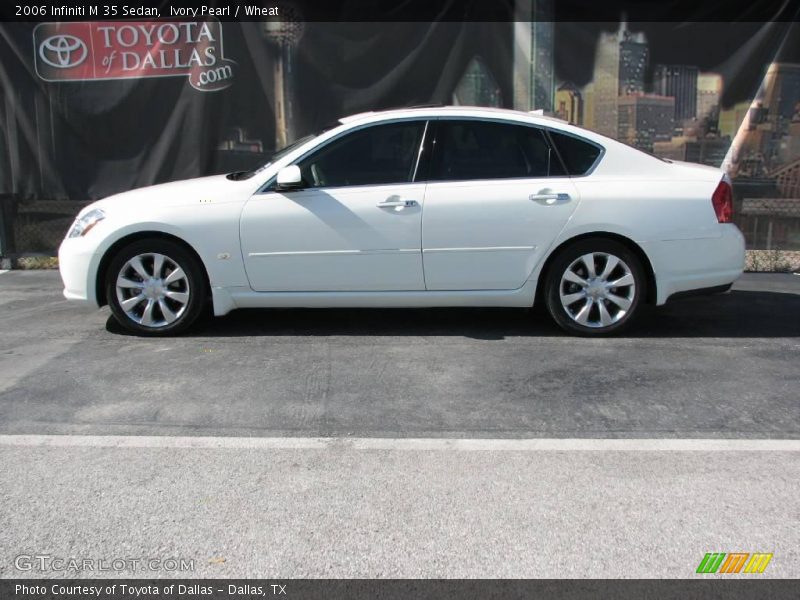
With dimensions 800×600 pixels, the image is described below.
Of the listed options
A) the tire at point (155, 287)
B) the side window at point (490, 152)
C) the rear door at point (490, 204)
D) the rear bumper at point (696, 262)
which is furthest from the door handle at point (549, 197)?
the tire at point (155, 287)

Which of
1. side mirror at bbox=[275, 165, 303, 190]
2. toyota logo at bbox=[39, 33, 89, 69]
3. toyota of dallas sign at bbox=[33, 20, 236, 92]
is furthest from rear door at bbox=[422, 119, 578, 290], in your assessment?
toyota logo at bbox=[39, 33, 89, 69]

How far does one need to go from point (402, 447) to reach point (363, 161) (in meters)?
2.53

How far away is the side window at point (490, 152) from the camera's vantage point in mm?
5758

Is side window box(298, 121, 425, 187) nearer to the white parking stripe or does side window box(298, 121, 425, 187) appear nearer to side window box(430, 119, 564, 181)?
side window box(430, 119, 564, 181)

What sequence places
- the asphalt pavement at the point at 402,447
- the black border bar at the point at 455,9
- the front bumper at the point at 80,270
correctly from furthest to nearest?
the black border bar at the point at 455,9 < the front bumper at the point at 80,270 < the asphalt pavement at the point at 402,447

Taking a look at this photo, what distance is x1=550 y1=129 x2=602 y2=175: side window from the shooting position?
5.79 metres

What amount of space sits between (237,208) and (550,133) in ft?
7.58

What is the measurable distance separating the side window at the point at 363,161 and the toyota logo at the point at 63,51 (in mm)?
4171

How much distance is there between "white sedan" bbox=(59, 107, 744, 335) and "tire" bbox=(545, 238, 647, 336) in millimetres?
10

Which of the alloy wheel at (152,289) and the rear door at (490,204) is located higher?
the rear door at (490,204)

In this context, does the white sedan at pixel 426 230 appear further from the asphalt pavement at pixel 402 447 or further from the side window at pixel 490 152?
the asphalt pavement at pixel 402 447

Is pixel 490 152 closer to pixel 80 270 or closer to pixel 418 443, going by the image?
pixel 418 443
